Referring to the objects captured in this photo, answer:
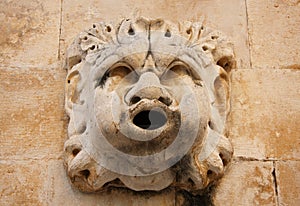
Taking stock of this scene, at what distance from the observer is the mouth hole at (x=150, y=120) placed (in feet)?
5.48

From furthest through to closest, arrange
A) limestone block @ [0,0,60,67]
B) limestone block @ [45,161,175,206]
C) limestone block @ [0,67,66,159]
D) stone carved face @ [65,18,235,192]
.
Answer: limestone block @ [0,0,60,67] < limestone block @ [0,67,66,159] < limestone block @ [45,161,175,206] < stone carved face @ [65,18,235,192]

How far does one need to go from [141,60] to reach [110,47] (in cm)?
13

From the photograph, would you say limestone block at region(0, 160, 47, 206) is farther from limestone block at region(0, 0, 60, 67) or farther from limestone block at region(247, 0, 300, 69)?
limestone block at region(247, 0, 300, 69)

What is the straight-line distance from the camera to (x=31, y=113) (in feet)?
6.40

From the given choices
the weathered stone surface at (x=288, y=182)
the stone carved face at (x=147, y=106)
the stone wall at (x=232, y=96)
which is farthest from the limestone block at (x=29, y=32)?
the weathered stone surface at (x=288, y=182)

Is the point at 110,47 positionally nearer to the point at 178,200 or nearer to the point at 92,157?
the point at 92,157

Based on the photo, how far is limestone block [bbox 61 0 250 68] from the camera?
2127 millimetres

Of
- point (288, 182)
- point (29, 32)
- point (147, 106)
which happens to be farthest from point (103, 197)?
point (29, 32)

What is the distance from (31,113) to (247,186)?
0.83 metres

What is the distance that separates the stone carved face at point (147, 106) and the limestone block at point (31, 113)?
0.09m

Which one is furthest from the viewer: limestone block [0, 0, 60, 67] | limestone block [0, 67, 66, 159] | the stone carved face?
limestone block [0, 0, 60, 67]

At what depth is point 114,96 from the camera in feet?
5.63

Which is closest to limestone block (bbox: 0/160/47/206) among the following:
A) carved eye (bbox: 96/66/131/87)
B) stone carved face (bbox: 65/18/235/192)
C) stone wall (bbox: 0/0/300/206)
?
stone wall (bbox: 0/0/300/206)

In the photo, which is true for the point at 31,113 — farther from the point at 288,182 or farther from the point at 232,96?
the point at 288,182
